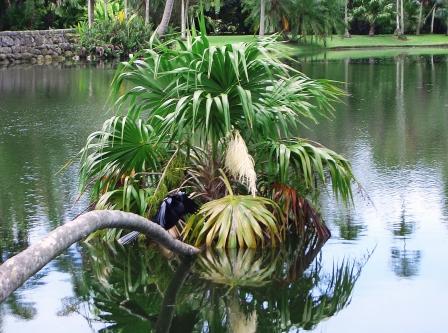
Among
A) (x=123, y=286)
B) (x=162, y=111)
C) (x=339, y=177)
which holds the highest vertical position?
(x=162, y=111)

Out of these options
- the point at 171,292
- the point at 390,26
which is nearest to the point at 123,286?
the point at 171,292

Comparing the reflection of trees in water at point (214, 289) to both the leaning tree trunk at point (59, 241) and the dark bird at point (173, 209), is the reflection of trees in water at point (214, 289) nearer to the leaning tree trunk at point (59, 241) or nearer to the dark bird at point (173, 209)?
the dark bird at point (173, 209)

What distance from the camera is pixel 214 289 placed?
755 centimetres

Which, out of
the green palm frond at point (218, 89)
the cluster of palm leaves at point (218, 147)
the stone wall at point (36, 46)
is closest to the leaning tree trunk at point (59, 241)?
the cluster of palm leaves at point (218, 147)

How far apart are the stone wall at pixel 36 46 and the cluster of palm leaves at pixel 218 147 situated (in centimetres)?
3289

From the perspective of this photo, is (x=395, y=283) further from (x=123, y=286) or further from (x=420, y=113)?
(x=420, y=113)

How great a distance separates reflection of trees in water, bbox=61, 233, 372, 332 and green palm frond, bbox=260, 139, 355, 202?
0.63 metres

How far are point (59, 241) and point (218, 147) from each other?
13.3 ft

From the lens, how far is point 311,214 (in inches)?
356

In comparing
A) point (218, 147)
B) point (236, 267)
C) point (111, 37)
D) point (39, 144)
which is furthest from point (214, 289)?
point (111, 37)

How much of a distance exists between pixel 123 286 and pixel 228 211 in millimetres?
1220

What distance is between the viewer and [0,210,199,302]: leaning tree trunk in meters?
4.84

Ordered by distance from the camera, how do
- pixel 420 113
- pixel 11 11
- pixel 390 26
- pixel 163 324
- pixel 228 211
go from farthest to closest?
1. pixel 390 26
2. pixel 11 11
3. pixel 420 113
4. pixel 228 211
5. pixel 163 324

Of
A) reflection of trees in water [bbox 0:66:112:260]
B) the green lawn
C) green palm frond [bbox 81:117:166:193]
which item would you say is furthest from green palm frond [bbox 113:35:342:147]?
the green lawn
